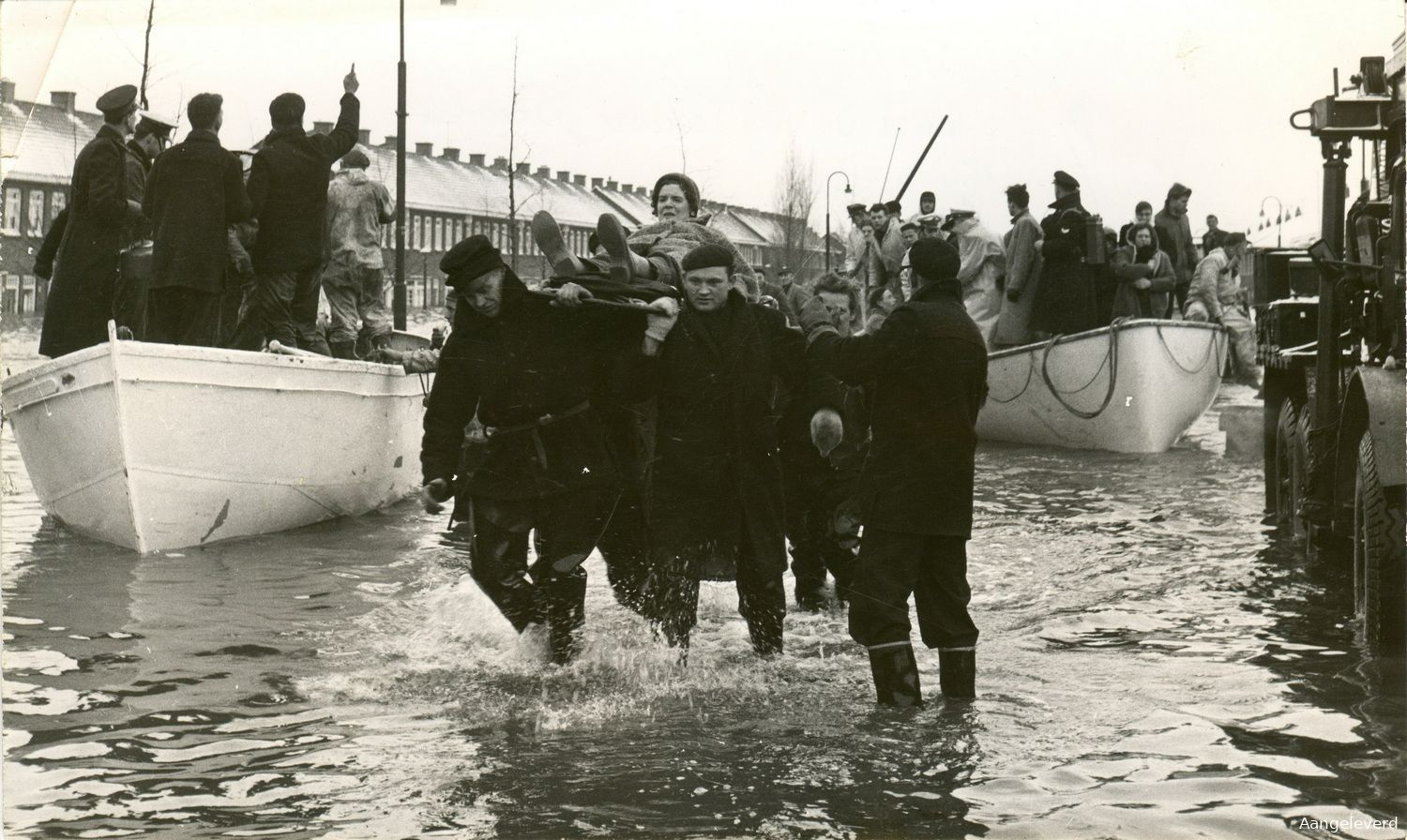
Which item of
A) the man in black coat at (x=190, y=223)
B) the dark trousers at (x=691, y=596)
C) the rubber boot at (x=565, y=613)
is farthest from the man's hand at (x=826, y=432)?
the man in black coat at (x=190, y=223)

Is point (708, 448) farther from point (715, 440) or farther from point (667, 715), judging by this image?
point (667, 715)

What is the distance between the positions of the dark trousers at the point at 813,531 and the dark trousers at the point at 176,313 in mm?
4438

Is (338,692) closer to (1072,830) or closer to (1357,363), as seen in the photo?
(1072,830)

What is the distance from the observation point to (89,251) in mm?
11906

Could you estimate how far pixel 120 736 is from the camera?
253 inches

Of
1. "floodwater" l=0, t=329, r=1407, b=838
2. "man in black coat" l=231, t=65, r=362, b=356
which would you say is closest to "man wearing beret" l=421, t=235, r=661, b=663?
"floodwater" l=0, t=329, r=1407, b=838

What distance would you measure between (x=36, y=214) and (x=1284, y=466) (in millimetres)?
8471

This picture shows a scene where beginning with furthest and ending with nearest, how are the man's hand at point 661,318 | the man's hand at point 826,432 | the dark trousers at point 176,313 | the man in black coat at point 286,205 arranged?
the man in black coat at point 286,205 < the dark trousers at point 176,313 < the man's hand at point 826,432 < the man's hand at point 661,318

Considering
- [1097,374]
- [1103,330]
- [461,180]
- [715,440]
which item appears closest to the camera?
[715,440]

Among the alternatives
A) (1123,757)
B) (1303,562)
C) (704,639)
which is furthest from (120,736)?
(1303,562)

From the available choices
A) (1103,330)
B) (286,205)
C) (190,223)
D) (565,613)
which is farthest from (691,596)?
(1103,330)

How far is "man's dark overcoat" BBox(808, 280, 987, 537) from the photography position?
6777mm

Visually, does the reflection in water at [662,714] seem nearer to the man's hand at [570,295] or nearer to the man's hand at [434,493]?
the man's hand at [434,493]

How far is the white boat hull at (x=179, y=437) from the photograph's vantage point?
11.0 meters
